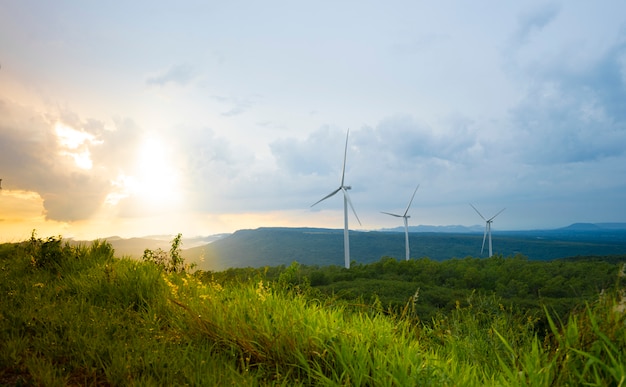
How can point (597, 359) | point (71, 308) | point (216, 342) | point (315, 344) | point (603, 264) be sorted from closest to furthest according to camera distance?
point (597, 359) → point (315, 344) → point (216, 342) → point (71, 308) → point (603, 264)

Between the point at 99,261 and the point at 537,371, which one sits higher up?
the point at 99,261

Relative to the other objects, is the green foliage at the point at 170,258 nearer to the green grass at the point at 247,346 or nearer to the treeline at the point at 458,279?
the green grass at the point at 247,346

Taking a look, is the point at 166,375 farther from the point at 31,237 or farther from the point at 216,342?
the point at 31,237

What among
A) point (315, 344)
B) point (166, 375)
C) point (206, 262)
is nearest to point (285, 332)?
point (315, 344)

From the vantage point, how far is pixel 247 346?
543 centimetres

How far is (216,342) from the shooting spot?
5.68 meters

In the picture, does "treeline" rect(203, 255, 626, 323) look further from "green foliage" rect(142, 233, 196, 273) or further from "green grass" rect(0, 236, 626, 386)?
"green grass" rect(0, 236, 626, 386)

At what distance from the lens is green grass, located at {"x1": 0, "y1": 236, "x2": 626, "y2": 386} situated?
14.3 ft

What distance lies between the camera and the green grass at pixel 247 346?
4.35 meters

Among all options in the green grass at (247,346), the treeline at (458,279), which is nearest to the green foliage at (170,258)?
the green grass at (247,346)

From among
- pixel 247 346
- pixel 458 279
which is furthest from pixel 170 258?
pixel 458 279

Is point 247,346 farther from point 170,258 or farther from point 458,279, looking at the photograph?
point 458,279

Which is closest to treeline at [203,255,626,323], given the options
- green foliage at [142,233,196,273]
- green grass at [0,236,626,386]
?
green foliage at [142,233,196,273]

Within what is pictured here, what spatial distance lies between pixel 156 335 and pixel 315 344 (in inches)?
88.1
